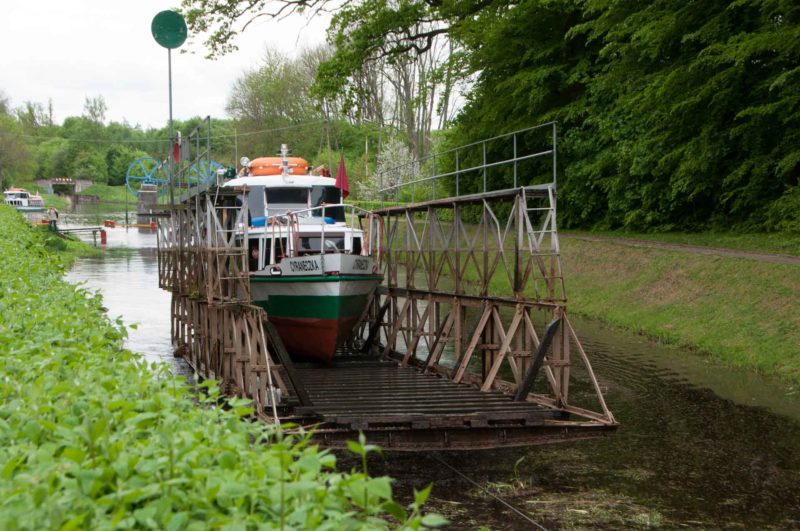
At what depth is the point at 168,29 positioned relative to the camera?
2164 centimetres

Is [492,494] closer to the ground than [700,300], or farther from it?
closer to the ground

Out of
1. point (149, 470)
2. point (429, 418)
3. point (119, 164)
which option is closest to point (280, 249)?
point (429, 418)

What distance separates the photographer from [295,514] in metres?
3.78

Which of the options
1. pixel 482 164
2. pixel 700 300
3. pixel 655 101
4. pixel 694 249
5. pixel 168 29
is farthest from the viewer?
pixel 482 164

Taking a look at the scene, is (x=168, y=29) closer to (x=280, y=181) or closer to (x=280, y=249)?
(x=280, y=181)

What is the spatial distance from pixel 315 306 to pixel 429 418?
6050 millimetres

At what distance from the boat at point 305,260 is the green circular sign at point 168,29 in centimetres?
318

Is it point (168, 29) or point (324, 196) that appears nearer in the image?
point (168, 29)

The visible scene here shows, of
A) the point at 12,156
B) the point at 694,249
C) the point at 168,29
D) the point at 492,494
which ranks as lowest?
the point at 492,494

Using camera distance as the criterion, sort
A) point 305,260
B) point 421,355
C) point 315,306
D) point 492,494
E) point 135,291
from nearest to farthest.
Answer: point 492,494 → point 305,260 → point 315,306 → point 421,355 → point 135,291

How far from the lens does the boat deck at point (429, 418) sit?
12641 millimetres

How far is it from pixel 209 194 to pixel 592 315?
1375cm

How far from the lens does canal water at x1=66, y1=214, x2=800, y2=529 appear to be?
444 inches

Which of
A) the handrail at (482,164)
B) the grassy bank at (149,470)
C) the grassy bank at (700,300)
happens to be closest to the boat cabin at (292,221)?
the handrail at (482,164)
